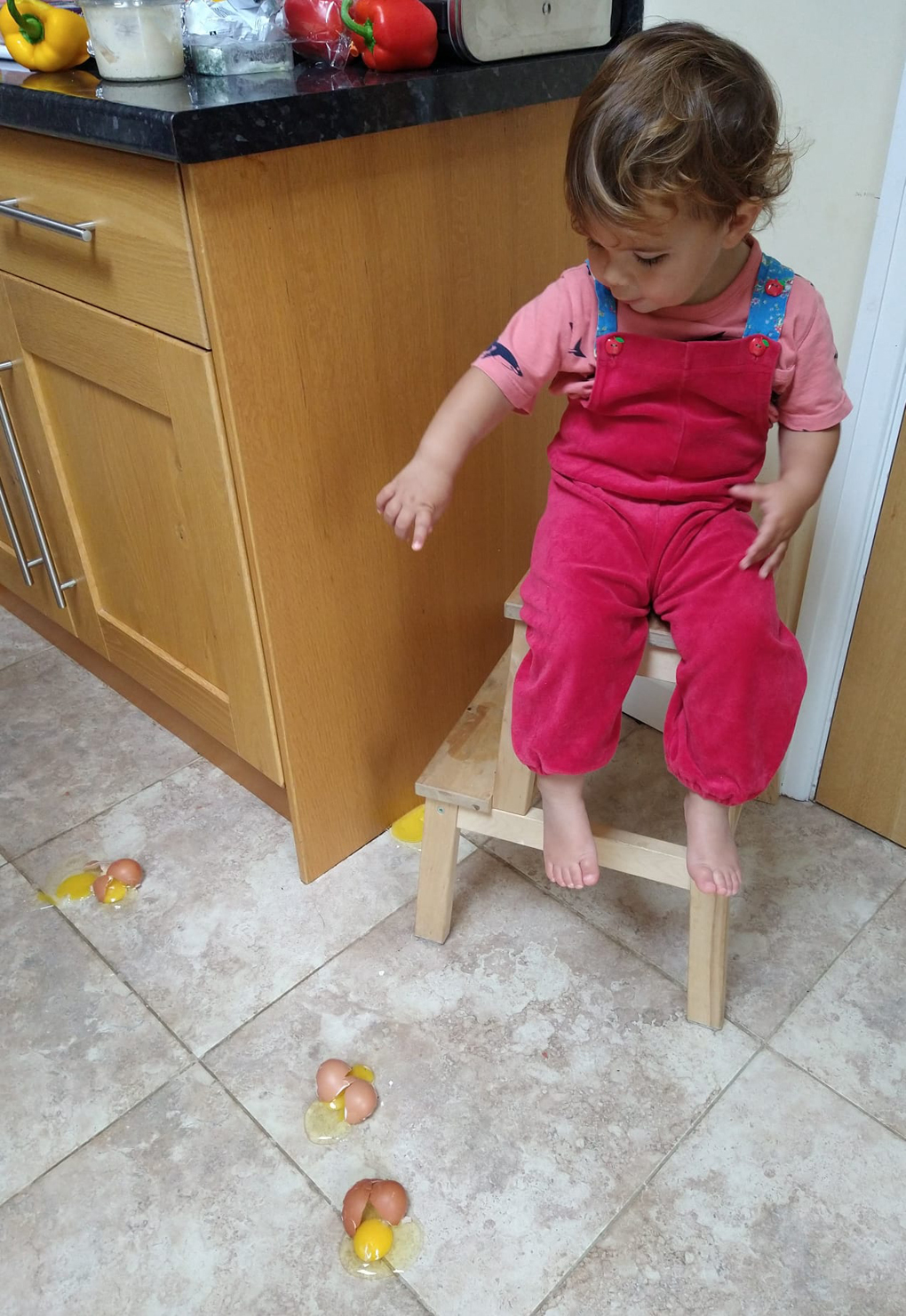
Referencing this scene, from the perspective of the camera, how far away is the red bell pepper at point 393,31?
1.06 meters

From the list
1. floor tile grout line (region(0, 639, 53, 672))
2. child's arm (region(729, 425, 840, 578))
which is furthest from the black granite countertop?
floor tile grout line (region(0, 639, 53, 672))

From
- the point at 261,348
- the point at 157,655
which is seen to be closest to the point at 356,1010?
the point at 157,655

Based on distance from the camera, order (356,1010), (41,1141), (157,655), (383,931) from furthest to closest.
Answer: (157,655) < (383,931) < (356,1010) < (41,1141)

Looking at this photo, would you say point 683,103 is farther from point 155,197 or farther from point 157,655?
point 157,655

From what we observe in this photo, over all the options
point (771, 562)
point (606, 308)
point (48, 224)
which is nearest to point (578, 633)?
point (771, 562)

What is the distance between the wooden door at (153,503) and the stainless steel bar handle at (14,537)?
154mm

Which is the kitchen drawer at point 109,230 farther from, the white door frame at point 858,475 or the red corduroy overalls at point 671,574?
the white door frame at point 858,475

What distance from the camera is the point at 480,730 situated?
1.26 m

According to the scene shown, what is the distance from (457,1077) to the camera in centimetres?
113

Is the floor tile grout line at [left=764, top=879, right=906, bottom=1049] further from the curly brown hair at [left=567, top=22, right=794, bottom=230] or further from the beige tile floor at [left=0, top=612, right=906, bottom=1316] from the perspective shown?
the curly brown hair at [left=567, top=22, right=794, bottom=230]

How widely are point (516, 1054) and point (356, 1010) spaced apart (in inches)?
7.8

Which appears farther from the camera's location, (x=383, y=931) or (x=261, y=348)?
(x=383, y=931)

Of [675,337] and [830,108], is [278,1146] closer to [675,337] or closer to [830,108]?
[675,337]

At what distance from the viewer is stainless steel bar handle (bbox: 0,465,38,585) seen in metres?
1.61
